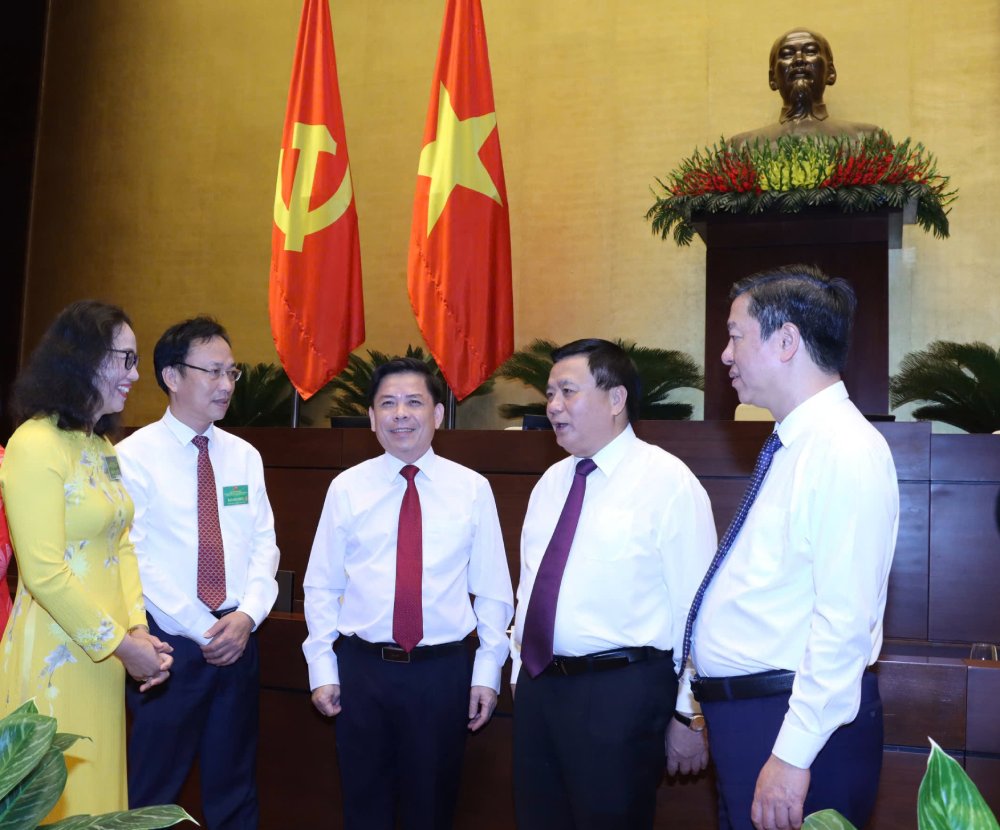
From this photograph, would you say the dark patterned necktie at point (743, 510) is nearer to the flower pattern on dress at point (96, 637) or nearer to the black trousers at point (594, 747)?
the black trousers at point (594, 747)

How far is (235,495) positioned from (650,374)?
258 cm

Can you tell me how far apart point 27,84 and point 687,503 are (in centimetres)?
636

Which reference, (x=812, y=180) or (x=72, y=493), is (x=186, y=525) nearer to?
(x=72, y=493)

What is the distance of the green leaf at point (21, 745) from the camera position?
0.60 metres

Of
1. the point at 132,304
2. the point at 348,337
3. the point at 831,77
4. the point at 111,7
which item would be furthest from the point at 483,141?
the point at 111,7

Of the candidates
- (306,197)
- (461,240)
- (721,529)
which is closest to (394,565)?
(721,529)

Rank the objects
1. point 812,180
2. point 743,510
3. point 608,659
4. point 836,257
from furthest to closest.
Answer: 1. point 836,257
2. point 812,180
3. point 608,659
4. point 743,510

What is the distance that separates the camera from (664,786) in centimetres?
254

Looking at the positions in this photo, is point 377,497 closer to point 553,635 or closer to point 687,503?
point 553,635

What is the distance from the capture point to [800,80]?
4676mm

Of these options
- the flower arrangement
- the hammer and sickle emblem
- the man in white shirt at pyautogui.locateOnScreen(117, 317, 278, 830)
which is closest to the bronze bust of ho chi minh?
the flower arrangement

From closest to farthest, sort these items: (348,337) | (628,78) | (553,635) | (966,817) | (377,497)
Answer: (966,817), (553,635), (377,497), (348,337), (628,78)

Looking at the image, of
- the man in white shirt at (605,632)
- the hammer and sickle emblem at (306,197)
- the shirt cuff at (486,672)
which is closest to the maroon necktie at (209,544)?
the shirt cuff at (486,672)

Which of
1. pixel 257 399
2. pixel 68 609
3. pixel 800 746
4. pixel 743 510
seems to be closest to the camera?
pixel 800 746
